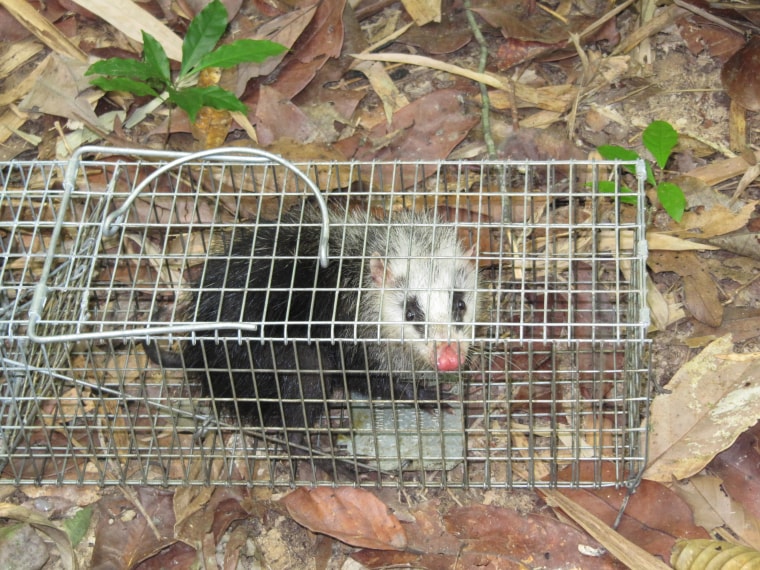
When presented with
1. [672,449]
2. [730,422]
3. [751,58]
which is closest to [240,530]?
[672,449]

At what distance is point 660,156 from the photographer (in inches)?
163

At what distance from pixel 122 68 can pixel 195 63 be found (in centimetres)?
34

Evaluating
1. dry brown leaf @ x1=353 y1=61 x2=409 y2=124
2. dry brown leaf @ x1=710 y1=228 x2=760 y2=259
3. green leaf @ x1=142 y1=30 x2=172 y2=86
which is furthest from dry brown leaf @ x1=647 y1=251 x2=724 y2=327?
green leaf @ x1=142 y1=30 x2=172 y2=86

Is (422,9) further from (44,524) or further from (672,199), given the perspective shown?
(44,524)

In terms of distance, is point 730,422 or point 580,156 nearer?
point 730,422

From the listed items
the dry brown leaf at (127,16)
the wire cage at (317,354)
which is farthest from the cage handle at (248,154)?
the dry brown leaf at (127,16)

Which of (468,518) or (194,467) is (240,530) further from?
(468,518)

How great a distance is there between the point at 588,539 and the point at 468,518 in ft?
1.45

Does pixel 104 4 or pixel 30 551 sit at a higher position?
pixel 104 4

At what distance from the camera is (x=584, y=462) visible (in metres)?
3.63

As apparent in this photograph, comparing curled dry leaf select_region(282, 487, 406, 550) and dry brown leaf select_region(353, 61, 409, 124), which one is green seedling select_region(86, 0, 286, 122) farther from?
curled dry leaf select_region(282, 487, 406, 550)

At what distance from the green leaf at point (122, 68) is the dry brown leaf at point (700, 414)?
2.63 meters

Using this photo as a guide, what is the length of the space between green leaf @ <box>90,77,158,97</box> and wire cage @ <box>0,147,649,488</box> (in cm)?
46

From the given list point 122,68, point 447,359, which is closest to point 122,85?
point 122,68
